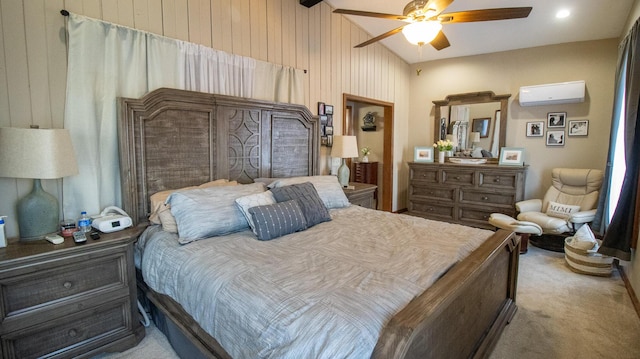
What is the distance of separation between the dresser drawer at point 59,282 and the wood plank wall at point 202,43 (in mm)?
602

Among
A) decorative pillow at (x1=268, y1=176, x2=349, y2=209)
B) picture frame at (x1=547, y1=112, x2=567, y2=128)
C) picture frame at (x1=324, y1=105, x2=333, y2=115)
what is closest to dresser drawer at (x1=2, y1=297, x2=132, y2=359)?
decorative pillow at (x1=268, y1=176, x2=349, y2=209)

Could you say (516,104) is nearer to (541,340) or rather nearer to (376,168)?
(376,168)

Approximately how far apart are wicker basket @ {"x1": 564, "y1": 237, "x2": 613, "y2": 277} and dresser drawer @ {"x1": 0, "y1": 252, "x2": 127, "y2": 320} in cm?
417

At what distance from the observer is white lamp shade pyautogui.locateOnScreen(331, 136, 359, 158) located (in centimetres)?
396

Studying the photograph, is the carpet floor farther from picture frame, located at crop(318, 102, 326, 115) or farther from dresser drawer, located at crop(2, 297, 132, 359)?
picture frame, located at crop(318, 102, 326, 115)

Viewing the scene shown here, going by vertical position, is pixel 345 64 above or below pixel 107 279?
above

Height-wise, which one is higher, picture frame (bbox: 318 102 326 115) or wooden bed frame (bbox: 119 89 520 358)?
picture frame (bbox: 318 102 326 115)

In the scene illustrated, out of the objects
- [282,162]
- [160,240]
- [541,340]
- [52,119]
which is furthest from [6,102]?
[541,340]

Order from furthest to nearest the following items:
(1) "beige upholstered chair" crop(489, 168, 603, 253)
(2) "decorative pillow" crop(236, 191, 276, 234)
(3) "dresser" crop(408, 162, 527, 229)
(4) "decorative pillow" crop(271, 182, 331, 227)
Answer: (3) "dresser" crop(408, 162, 527, 229) → (1) "beige upholstered chair" crop(489, 168, 603, 253) → (4) "decorative pillow" crop(271, 182, 331, 227) → (2) "decorative pillow" crop(236, 191, 276, 234)

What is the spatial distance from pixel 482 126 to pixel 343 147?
2.67 meters

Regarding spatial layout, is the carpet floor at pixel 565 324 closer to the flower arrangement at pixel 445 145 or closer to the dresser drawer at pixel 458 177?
the dresser drawer at pixel 458 177


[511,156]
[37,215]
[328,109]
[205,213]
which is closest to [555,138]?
[511,156]

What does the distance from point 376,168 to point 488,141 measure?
77.1 inches

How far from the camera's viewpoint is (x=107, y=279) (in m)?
1.99
